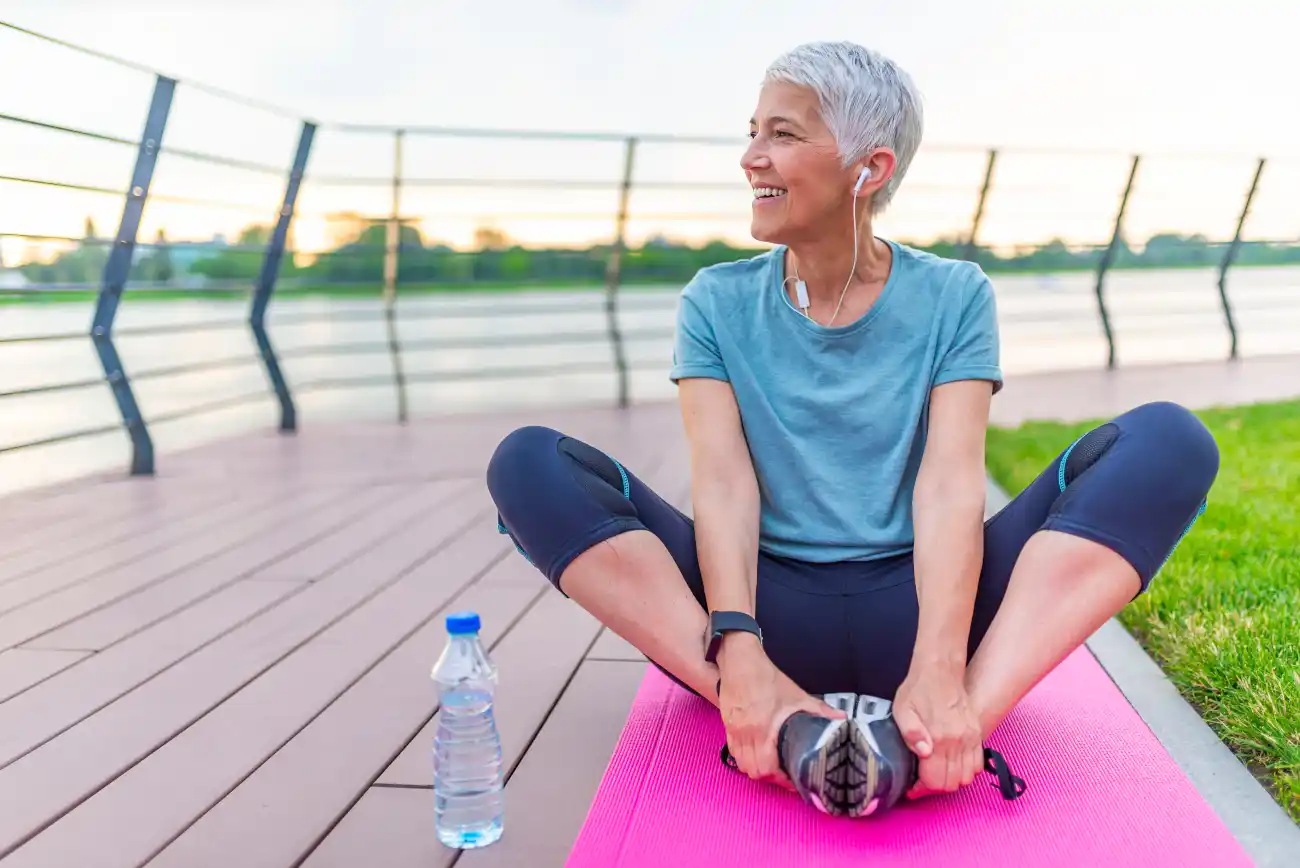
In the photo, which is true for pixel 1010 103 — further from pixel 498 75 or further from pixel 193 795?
pixel 193 795

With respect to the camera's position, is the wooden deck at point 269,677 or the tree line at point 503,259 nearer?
the wooden deck at point 269,677

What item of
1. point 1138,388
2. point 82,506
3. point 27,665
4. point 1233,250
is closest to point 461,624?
point 27,665

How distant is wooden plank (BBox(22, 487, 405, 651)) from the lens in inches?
80.2

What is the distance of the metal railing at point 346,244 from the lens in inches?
133

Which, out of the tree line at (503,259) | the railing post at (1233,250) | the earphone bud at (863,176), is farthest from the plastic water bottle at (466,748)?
the railing post at (1233,250)

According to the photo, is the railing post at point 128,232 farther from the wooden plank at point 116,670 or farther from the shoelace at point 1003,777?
the shoelace at point 1003,777

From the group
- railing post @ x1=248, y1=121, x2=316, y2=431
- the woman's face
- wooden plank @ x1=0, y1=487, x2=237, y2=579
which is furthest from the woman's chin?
railing post @ x1=248, y1=121, x2=316, y2=431

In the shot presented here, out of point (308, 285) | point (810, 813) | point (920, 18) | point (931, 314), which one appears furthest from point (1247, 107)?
point (810, 813)

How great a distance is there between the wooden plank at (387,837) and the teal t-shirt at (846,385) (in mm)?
596

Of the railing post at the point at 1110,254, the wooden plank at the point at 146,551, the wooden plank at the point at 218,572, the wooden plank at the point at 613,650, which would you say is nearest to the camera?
the wooden plank at the point at 613,650

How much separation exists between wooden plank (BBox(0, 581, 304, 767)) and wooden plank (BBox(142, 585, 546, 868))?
13.9 inches

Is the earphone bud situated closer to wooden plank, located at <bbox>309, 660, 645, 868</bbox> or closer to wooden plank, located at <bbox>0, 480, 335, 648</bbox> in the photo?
wooden plank, located at <bbox>309, 660, 645, 868</bbox>

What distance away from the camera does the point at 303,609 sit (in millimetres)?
2174

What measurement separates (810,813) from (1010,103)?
803 cm
